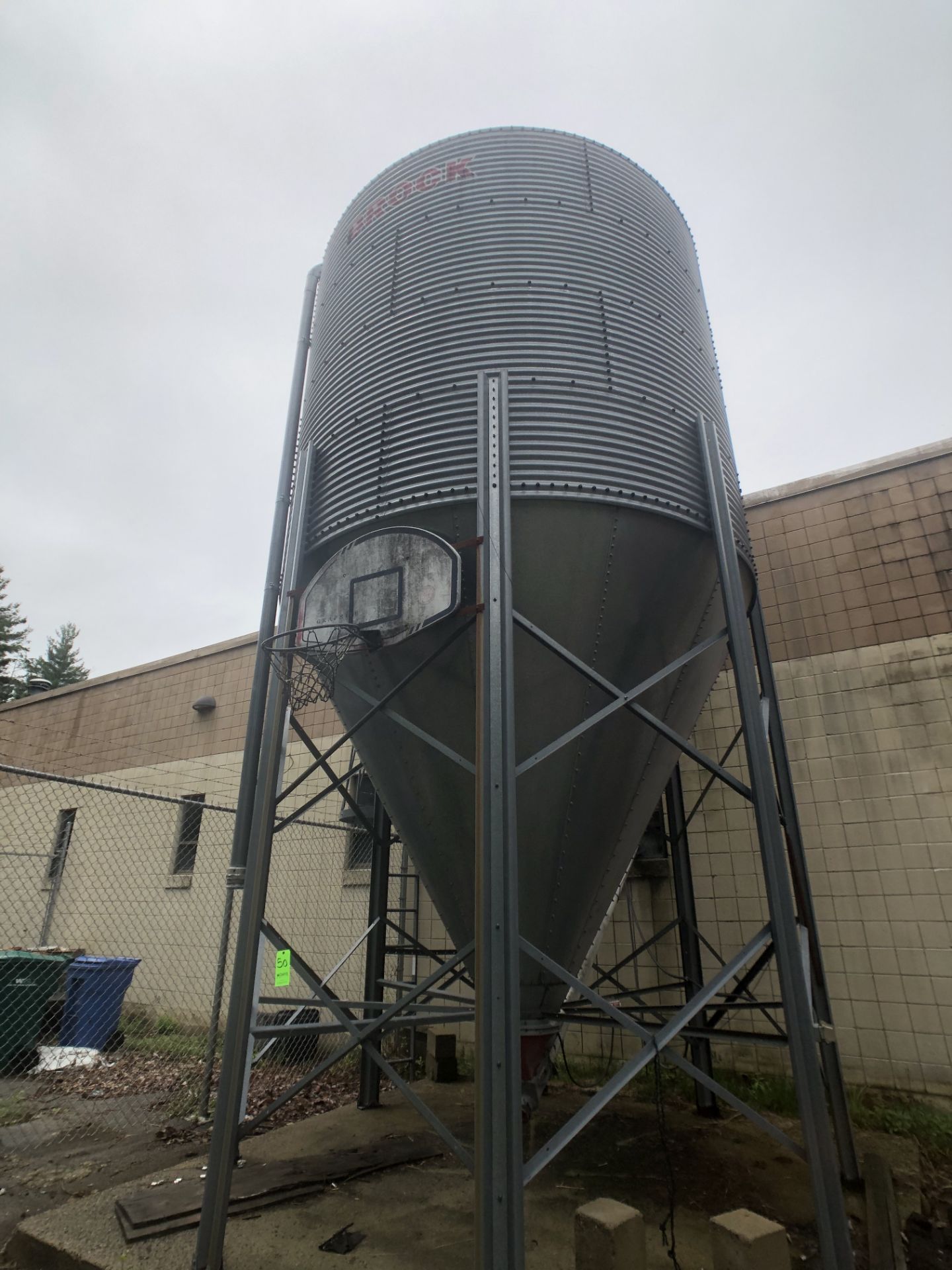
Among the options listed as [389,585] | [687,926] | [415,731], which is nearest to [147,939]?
[687,926]

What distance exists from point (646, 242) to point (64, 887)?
40.0ft

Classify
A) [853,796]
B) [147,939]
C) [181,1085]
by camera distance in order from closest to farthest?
1. [853,796]
2. [181,1085]
3. [147,939]

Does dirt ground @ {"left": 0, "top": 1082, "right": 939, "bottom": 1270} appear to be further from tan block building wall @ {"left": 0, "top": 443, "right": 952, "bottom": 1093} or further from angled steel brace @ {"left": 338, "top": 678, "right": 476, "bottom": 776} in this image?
angled steel brace @ {"left": 338, "top": 678, "right": 476, "bottom": 776}

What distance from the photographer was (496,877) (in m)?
2.88

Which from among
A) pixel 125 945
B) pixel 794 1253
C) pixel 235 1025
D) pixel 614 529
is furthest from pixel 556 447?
pixel 125 945

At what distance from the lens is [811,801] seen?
5.83 meters

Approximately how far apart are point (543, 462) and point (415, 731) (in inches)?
59.3

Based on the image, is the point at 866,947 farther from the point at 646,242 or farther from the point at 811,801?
the point at 646,242

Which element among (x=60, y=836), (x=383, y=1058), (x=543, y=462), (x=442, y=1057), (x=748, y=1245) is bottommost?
(x=442, y=1057)

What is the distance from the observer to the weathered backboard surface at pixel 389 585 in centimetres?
347

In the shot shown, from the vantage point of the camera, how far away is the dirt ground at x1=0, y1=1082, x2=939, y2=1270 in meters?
3.40

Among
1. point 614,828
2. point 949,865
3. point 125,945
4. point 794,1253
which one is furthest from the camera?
point 125,945

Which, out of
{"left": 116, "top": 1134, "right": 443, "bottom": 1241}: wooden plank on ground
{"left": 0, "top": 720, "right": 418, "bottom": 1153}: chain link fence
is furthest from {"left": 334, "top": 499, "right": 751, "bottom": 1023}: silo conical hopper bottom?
{"left": 116, "top": 1134, "right": 443, "bottom": 1241}: wooden plank on ground

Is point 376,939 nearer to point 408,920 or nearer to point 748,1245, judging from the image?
point 408,920
